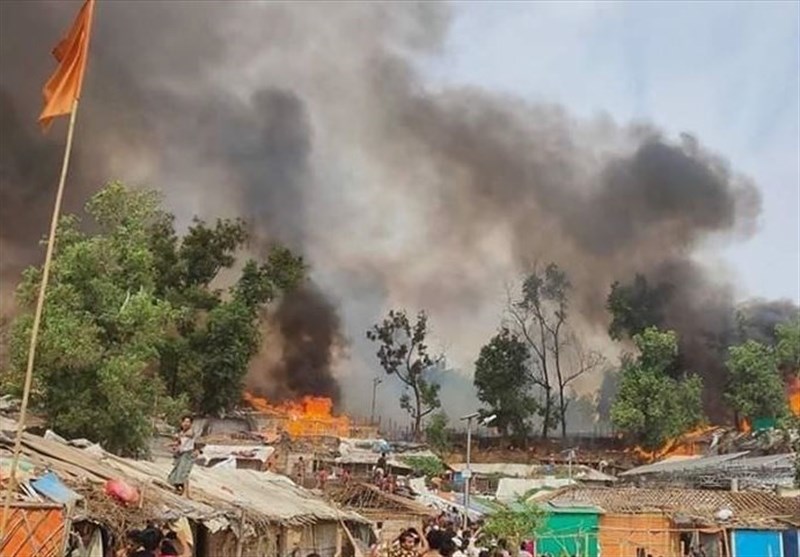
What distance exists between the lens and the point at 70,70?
725 cm

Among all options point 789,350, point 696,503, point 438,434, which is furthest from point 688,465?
point 438,434

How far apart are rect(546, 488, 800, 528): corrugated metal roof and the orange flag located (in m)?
19.8

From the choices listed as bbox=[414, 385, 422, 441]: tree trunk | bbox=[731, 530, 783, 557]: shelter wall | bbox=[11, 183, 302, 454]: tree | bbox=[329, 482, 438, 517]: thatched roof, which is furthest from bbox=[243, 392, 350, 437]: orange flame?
bbox=[731, 530, 783, 557]: shelter wall

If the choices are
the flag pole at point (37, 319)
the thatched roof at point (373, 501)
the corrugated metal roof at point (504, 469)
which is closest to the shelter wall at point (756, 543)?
the thatched roof at point (373, 501)

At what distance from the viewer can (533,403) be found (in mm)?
51656

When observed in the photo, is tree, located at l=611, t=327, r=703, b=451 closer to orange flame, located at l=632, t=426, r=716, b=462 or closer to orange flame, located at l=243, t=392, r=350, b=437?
orange flame, located at l=632, t=426, r=716, b=462

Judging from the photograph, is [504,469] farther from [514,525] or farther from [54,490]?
[54,490]

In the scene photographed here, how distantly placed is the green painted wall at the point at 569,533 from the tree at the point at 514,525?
2036mm

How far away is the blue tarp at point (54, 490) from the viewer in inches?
379

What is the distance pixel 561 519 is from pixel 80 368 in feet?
43.9

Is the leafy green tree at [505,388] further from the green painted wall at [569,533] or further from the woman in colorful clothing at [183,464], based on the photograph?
the woman in colorful clothing at [183,464]

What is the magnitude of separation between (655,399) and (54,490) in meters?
40.0

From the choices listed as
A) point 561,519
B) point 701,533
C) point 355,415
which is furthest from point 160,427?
point 355,415

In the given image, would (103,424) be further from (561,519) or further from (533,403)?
(533,403)
